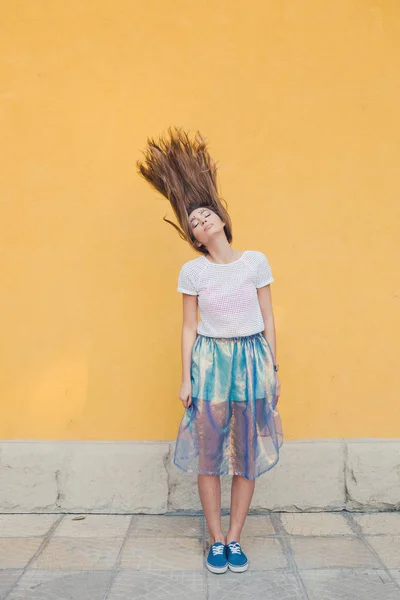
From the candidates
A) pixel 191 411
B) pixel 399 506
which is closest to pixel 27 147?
pixel 191 411

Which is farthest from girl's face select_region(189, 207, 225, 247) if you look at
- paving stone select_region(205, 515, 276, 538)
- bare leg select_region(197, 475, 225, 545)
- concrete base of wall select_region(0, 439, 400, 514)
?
paving stone select_region(205, 515, 276, 538)

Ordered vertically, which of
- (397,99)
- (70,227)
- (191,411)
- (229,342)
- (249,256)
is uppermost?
(397,99)

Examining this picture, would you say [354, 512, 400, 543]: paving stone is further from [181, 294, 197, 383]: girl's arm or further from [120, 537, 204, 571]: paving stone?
[181, 294, 197, 383]: girl's arm

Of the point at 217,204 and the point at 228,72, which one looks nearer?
the point at 217,204

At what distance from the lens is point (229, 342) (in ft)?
8.06

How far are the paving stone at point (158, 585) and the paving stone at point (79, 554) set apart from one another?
5.8 inches

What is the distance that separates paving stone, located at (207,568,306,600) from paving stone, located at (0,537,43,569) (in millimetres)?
789

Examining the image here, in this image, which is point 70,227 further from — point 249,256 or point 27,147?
point 249,256

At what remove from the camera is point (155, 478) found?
119 inches

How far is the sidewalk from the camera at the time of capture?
2.22 meters

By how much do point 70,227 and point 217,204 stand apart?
0.89 m

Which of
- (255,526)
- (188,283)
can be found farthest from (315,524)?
(188,283)
